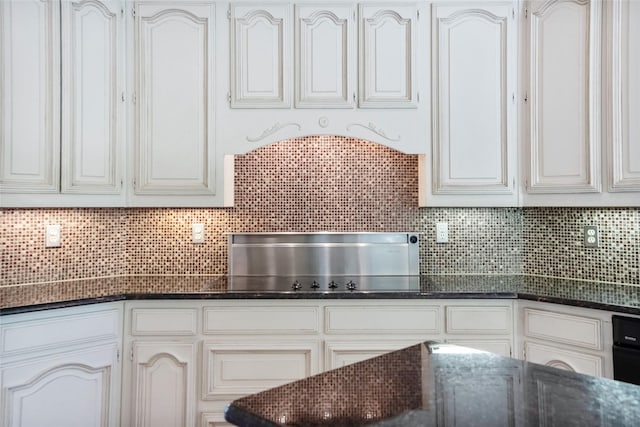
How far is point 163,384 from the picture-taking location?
2.23 m

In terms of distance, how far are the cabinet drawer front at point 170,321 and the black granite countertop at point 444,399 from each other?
1.36 meters

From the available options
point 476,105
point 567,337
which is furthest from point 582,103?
point 567,337

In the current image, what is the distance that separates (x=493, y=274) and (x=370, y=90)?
4.21 ft

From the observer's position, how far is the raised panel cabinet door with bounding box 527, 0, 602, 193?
227 centimetres

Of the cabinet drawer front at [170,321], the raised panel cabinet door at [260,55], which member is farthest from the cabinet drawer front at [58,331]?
the raised panel cabinet door at [260,55]

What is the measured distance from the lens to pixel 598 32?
2.26 m

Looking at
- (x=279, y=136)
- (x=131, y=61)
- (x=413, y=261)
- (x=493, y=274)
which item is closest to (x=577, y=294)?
(x=493, y=274)

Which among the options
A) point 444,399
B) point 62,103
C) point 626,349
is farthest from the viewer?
point 62,103

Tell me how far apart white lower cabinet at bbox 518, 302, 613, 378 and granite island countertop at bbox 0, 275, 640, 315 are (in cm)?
5

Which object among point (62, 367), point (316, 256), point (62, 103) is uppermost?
point (62, 103)

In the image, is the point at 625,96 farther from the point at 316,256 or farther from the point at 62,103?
the point at 62,103

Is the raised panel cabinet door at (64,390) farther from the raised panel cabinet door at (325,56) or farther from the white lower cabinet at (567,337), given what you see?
the white lower cabinet at (567,337)

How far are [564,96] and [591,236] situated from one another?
29.8 inches

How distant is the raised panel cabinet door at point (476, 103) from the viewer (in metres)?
2.52
